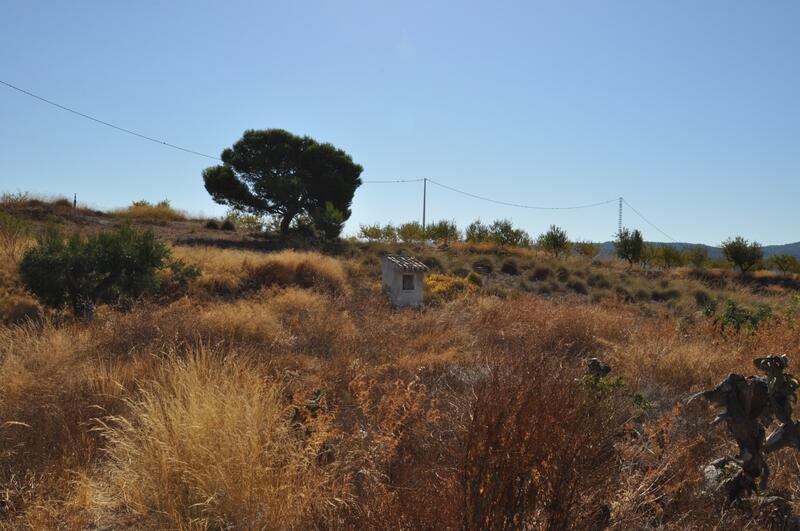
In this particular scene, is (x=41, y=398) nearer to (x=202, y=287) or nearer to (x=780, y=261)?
(x=202, y=287)

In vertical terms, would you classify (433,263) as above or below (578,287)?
above

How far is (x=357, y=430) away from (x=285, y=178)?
24.1 meters

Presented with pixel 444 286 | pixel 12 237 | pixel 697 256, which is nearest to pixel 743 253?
pixel 697 256

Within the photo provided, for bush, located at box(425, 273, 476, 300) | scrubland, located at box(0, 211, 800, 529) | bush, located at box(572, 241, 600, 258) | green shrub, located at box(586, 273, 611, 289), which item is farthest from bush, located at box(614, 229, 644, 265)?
scrubland, located at box(0, 211, 800, 529)

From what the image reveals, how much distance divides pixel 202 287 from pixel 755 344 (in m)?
10.6

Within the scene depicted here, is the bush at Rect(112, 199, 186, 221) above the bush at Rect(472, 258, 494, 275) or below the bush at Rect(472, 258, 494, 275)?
above

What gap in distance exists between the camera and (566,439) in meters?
2.48

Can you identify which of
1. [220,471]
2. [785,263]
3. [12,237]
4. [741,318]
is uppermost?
[785,263]

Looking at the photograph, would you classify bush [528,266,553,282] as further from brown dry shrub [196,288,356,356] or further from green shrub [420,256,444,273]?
brown dry shrub [196,288,356,356]

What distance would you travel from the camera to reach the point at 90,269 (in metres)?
9.26

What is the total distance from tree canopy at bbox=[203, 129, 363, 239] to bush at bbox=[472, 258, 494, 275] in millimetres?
6825

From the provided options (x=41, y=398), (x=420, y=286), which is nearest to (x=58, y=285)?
(x=41, y=398)

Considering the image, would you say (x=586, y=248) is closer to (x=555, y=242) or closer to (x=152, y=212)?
(x=555, y=242)

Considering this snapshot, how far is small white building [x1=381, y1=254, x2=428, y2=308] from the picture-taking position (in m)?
12.5
